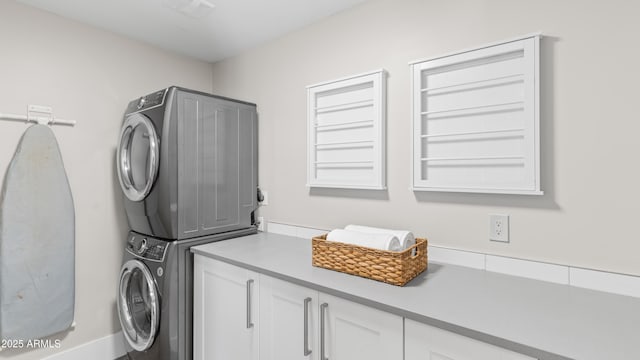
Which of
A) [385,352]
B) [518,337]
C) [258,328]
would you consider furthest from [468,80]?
[258,328]

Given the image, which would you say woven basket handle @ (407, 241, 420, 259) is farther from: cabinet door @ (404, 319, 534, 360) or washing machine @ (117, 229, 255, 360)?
washing machine @ (117, 229, 255, 360)

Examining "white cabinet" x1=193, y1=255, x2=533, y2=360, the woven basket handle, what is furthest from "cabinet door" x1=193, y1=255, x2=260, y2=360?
the woven basket handle

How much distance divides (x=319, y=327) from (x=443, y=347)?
1.69ft

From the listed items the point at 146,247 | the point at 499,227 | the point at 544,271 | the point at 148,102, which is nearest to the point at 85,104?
the point at 148,102

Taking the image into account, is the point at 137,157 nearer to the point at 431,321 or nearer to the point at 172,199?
the point at 172,199

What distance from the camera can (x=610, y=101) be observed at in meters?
1.23

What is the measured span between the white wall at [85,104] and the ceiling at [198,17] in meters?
0.14

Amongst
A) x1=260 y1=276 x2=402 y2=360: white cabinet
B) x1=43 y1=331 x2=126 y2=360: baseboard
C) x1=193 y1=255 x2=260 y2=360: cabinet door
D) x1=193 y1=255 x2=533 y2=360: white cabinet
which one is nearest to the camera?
x1=193 y1=255 x2=533 y2=360: white cabinet

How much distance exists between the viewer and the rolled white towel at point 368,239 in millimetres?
1374

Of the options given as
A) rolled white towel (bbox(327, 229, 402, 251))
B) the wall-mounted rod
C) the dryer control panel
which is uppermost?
the dryer control panel

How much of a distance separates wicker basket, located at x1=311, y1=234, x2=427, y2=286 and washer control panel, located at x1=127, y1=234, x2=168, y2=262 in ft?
3.18

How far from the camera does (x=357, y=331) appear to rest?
1208mm

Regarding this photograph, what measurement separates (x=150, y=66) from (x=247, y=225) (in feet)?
4.93

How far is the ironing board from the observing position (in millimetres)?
1842
